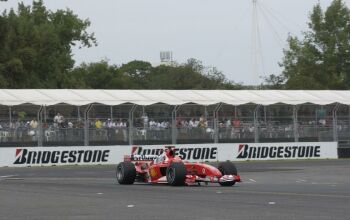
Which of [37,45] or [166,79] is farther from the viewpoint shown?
[166,79]

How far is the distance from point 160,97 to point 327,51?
107 ft

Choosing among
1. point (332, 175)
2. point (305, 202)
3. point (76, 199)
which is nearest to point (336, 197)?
point (305, 202)

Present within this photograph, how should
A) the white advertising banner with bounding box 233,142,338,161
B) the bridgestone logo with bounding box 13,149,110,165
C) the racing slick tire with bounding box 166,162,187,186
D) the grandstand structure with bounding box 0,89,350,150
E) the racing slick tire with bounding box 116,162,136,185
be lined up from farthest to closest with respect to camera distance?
the white advertising banner with bounding box 233,142,338,161 < the bridgestone logo with bounding box 13,149,110,165 < the grandstand structure with bounding box 0,89,350,150 < the racing slick tire with bounding box 116,162,136,185 < the racing slick tire with bounding box 166,162,187,186

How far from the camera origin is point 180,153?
139 feet

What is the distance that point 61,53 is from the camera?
79.4 m

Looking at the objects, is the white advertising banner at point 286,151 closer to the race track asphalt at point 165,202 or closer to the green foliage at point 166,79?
the race track asphalt at point 165,202

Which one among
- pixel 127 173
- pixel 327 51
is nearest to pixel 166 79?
pixel 327 51

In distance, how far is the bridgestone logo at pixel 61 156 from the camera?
39406mm

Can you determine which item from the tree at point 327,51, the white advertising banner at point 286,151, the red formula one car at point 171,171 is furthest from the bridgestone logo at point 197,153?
the tree at point 327,51

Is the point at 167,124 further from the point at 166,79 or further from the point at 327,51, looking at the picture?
the point at 166,79

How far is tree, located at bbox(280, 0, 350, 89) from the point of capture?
72.1m

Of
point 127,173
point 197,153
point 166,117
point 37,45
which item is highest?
point 37,45

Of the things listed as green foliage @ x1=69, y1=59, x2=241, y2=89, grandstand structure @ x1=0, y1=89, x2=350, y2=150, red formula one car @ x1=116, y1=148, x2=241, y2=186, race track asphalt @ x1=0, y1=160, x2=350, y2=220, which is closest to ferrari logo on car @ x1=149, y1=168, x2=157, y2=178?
red formula one car @ x1=116, y1=148, x2=241, y2=186

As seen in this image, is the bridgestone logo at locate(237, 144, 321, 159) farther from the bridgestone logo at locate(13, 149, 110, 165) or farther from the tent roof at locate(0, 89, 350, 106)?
the bridgestone logo at locate(13, 149, 110, 165)
